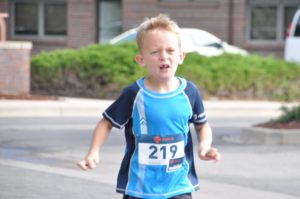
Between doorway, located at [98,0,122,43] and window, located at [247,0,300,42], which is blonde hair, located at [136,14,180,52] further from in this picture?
doorway, located at [98,0,122,43]

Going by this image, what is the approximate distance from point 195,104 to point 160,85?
252 millimetres

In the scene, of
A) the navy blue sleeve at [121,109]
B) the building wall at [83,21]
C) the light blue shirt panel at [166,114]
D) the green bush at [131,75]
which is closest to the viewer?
the light blue shirt panel at [166,114]

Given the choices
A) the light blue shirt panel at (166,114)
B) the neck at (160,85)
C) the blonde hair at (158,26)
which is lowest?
the light blue shirt panel at (166,114)

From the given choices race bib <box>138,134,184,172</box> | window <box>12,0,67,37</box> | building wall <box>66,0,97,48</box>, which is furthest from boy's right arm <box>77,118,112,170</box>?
window <box>12,0,67,37</box>

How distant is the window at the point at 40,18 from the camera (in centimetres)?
3966

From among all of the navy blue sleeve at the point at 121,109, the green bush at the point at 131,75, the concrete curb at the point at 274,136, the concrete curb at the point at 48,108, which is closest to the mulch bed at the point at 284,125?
the concrete curb at the point at 274,136

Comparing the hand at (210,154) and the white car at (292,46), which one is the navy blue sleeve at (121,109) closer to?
the hand at (210,154)

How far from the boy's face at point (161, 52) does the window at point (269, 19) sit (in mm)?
32695

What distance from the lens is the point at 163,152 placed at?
5891mm

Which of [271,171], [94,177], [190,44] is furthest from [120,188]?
[190,44]

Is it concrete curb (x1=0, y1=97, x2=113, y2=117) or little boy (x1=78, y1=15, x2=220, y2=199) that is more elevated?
little boy (x1=78, y1=15, x2=220, y2=199)

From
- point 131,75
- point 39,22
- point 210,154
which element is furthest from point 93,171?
point 39,22

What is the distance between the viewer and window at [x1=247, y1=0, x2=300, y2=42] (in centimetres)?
3819

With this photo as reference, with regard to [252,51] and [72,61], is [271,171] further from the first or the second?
[252,51]
